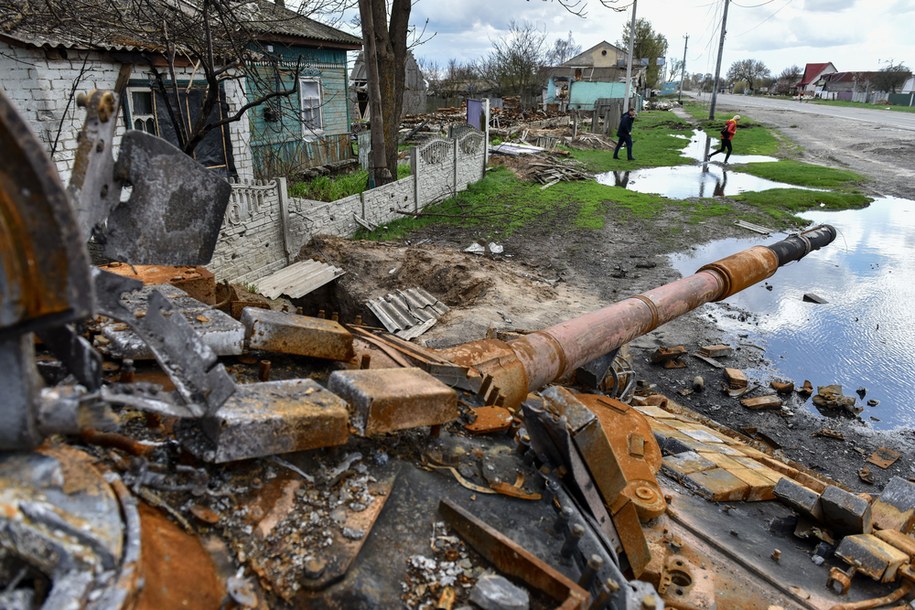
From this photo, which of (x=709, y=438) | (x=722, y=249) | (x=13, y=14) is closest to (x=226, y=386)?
(x=709, y=438)

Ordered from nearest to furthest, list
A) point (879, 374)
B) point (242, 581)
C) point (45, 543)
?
1. point (45, 543)
2. point (242, 581)
3. point (879, 374)

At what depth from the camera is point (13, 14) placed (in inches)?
231

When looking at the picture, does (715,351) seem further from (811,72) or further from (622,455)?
(811,72)

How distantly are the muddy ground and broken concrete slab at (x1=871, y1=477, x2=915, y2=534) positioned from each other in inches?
104

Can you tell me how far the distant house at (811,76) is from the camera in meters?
83.0

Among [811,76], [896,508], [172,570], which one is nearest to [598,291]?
[896,508]

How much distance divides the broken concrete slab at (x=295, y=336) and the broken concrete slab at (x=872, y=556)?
2841 millimetres

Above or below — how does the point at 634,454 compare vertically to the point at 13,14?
below

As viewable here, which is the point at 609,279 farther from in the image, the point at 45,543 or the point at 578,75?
the point at 578,75

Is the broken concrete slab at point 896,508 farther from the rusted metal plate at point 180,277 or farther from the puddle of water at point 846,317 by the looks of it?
the rusted metal plate at point 180,277

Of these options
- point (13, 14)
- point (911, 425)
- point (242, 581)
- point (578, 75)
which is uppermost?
point (578, 75)

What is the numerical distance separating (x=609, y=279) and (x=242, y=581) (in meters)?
10.2

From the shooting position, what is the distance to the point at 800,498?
339 centimetres

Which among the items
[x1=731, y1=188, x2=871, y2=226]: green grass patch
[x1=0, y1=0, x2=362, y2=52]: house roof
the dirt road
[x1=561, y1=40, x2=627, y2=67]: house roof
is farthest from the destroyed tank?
[x1=561, y1=40, x2=627, y2=67]: house roof
